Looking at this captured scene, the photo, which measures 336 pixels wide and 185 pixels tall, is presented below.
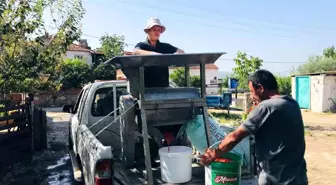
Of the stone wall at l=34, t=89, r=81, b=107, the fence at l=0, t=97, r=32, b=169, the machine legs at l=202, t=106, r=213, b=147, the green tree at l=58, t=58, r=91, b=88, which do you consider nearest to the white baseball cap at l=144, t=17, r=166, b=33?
the machine legs at l=202, t=106, r=213, b=147

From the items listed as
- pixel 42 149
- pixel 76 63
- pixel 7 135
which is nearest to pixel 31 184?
pixel 7 135

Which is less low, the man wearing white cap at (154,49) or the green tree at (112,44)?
the green tree at (112,44)

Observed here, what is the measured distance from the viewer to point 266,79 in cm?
267

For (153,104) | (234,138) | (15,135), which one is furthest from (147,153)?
(15,135)

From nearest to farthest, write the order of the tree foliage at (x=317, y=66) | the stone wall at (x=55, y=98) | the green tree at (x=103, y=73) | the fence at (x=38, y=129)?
the fence at (x=38, y=129), the stone wall at (x=55, y=98), the green tree at (x=103, y=73), the tree foliage at (x=317, y=66)

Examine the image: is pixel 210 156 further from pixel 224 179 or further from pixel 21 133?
pixel 21 133

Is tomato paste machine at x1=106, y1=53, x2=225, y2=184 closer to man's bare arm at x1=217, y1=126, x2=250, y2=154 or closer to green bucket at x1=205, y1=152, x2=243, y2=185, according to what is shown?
green bucket at x1=205, y1=152, x2=243, y2=185

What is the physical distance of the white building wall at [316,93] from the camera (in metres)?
19.1

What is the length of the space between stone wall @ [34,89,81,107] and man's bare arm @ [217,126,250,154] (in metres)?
23.1

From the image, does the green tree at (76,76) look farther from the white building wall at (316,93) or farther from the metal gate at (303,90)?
the white building wall at (316,93)

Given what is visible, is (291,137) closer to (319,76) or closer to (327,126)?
(327,126)

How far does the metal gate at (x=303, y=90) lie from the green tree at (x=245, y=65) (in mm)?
7237

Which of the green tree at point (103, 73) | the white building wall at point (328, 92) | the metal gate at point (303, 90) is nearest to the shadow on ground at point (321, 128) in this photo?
the white building wall at point (328, 92)

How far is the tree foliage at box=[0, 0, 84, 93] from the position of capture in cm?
636
